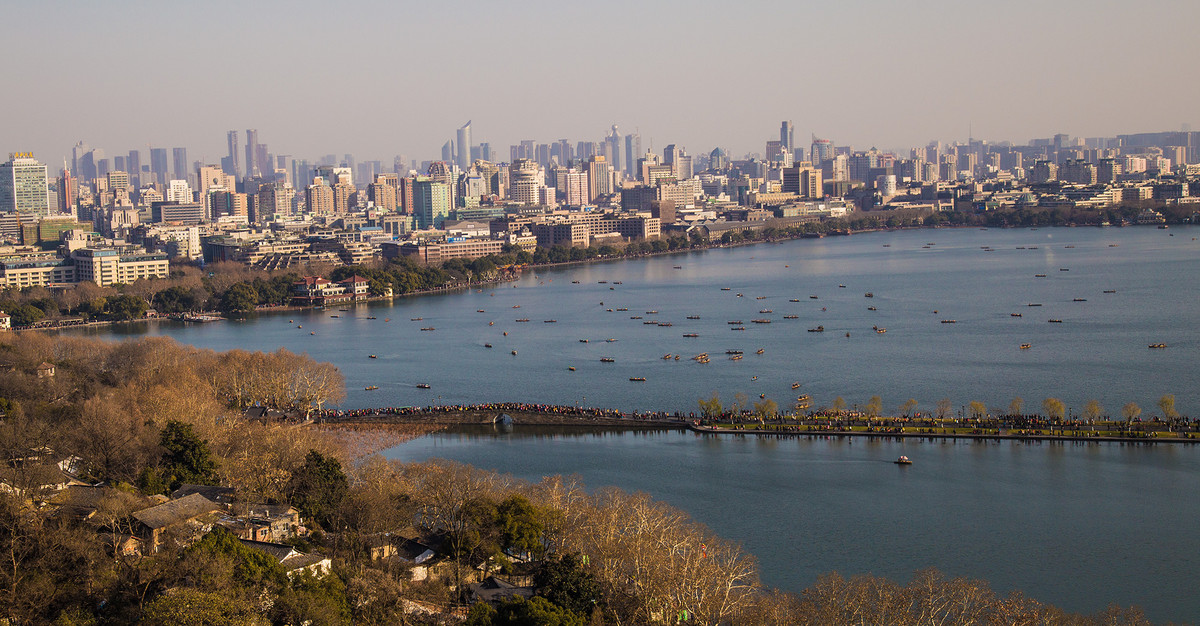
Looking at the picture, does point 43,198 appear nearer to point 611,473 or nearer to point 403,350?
point 403,350

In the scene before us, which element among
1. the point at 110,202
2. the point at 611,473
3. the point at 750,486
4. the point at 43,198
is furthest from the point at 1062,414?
the point at 110,202

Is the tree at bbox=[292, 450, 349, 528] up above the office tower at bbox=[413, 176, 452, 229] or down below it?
below

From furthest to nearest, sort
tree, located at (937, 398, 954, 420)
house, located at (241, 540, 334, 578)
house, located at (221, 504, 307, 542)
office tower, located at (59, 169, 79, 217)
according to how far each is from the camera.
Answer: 1. office tower, located at (59, 169, 79, 217)
2. tree, located at (937, 398, 954, 420)
3. house, located at (221, 504, 307, 542)
4. house, located at (241, 540, 334, 578)

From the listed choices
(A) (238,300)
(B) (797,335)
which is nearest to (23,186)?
(A) (238,300)

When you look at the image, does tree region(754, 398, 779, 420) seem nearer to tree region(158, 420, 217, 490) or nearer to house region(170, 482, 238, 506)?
tree region(158, 420, 217, 490)

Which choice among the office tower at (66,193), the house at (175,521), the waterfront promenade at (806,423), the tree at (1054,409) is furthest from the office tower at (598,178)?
the house at (175,521)

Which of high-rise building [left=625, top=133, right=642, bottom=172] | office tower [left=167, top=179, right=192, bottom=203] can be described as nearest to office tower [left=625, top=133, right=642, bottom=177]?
high-rise building [left=625, top=133, right=642, bottom=172]

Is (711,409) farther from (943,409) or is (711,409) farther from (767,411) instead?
(943,409)
